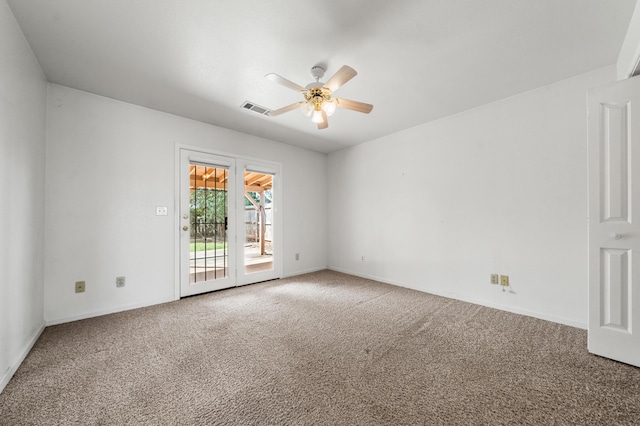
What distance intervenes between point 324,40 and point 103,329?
342 cm

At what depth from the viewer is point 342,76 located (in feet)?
6.61

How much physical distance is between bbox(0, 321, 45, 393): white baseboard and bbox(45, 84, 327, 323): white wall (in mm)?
350

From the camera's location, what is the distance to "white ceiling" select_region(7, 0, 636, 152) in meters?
1.75

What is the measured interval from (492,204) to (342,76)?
2.49m

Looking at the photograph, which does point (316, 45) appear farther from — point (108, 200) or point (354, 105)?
point (108, 200)

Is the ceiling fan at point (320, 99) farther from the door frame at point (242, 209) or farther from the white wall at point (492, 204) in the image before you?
the door frame at point (242, 209)

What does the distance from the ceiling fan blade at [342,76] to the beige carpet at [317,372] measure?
2.24 metres

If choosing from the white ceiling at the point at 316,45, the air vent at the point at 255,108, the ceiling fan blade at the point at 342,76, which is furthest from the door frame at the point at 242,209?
the ceiling fan blade at the point at 342,76

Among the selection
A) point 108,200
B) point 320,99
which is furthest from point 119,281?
point 320,99

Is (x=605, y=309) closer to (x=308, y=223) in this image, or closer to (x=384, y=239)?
(x=384, y=239)

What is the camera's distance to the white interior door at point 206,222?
3.55m

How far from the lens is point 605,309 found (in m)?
1.98

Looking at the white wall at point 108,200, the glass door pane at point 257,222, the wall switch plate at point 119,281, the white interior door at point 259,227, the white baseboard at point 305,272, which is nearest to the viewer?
the white wall at point 108,200

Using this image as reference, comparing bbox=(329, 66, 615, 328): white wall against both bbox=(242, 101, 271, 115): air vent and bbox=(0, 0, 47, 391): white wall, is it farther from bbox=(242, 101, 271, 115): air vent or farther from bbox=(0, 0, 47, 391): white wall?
bbox=(0, 0, 47, 391): white wall
